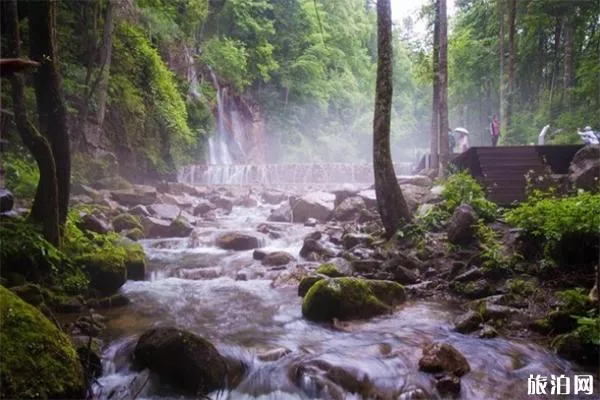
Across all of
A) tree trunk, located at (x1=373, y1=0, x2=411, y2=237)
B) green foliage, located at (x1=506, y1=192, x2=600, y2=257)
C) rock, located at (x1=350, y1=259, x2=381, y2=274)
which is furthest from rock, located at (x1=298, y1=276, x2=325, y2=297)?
green foliage, located at (x1=506, y1=192, x2=600, y2=257)

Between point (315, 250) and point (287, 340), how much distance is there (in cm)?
495

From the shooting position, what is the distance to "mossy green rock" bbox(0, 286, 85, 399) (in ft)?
13.0

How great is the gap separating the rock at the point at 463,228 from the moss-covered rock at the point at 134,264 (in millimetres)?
6537

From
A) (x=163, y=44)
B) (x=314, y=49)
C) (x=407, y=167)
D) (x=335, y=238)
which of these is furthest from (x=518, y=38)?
(x=335, y=238)

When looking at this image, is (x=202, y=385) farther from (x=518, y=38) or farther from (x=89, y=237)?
(x=518, y=38)

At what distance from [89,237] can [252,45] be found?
27.1 metres

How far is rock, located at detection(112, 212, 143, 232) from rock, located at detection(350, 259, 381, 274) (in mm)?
6976

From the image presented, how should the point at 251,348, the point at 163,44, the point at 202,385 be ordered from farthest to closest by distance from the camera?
the point at 163,44, the point at 251,348, the point at 202,385

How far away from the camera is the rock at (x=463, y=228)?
9742mm

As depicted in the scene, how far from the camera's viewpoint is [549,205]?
845 cm

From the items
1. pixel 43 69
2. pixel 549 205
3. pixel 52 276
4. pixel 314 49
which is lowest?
pixel 52 276

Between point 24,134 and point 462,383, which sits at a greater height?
point 24,134

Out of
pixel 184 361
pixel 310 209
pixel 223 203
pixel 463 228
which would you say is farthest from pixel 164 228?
pixel 184 361

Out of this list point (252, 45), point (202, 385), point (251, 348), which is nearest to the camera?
point (202, 385)
